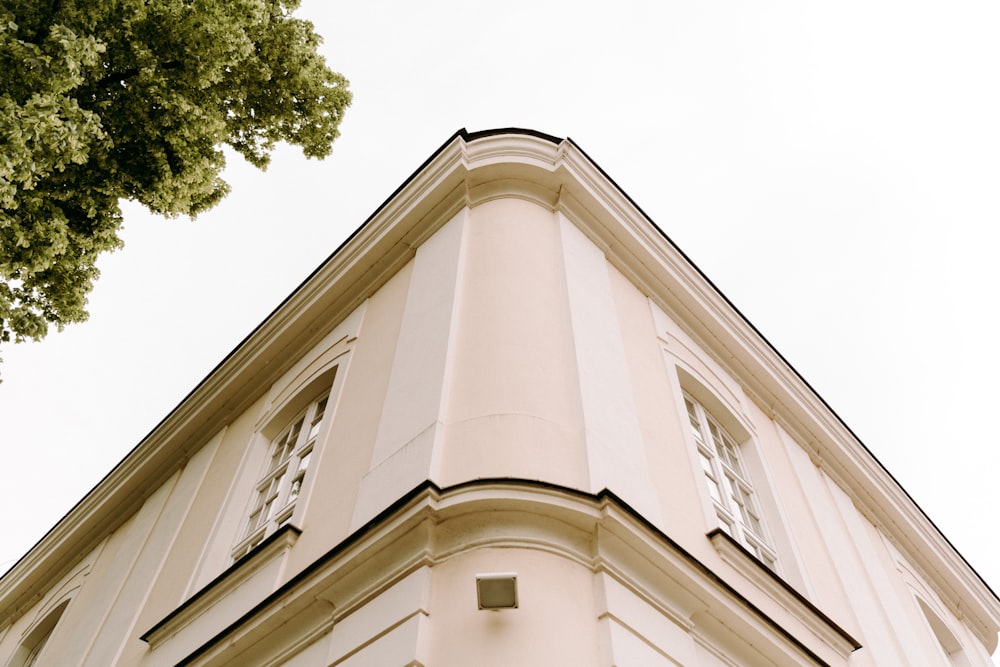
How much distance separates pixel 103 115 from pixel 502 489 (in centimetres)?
473

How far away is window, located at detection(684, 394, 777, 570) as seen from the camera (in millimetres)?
7766

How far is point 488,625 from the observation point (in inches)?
170

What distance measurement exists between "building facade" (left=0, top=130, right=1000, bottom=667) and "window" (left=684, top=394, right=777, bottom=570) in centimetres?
4

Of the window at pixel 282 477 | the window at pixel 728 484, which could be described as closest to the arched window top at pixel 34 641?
the window at pixel 282 477

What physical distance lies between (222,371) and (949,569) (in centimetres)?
1129

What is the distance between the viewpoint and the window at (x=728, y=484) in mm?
7766

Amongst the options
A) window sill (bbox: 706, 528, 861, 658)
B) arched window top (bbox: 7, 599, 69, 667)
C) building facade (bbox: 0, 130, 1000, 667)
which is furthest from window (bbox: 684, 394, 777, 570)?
arched window top (bbox: 7, 599, 69, 667)

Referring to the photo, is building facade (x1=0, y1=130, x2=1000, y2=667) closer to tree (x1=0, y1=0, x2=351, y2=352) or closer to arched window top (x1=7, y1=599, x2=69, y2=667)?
arched window top (x1=7, y1=599, x2=69, y2=667)

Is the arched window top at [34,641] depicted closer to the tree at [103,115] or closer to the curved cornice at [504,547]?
the tree at [103,115]

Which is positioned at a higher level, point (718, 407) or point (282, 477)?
point (718, 407)

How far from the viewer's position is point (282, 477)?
862cm

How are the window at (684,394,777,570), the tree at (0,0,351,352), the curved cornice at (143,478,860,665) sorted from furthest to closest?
the window at (684,394,777,570) < the tree at (0,0,351,352) < the curved cornice at (143,478,860,665)

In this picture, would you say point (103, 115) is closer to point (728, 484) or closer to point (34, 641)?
point (728, 484)

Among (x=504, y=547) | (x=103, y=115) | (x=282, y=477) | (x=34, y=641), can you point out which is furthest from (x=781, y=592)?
(x=34, y=641)
